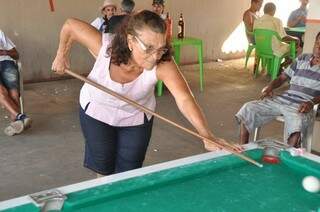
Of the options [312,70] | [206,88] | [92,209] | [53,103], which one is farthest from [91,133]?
[206,88]

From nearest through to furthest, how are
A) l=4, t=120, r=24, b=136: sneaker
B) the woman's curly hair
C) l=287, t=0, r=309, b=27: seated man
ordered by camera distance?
the woman's curly hair → l=4, t=120, r=24, b=136: sneaker → l=287, t=0, r=309, b=27: seated man

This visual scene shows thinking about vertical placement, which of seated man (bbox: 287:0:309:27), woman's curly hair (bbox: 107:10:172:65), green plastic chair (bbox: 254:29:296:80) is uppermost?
woman's curly hair (bbox: 107:10:172:65)

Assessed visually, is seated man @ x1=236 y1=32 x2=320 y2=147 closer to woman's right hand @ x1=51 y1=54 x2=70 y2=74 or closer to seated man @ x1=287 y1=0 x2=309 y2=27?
woman's right hand @ x1=51 y1=54 x2=70 y2=74

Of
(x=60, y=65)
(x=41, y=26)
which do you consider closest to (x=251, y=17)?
(x=41, y=26)

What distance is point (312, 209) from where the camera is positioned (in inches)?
64.1

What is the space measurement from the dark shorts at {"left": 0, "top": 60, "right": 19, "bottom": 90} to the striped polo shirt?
8.23 feet

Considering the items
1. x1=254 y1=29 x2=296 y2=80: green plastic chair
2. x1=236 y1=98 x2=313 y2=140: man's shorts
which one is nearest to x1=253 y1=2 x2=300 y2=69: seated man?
x1=254 y1=29 x2=296 y2=80: green plastic chair

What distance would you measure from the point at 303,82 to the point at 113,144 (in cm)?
190

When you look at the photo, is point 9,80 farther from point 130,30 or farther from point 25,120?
point 130,30

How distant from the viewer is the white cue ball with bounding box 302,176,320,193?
1718 mm

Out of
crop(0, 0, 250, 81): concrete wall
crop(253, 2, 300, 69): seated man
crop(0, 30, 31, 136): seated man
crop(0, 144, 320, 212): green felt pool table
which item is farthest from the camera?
crop(253, 2, 300, 69): seated man

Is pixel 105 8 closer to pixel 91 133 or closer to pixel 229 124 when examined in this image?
pixel 229 124

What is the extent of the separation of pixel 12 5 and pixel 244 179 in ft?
16.5

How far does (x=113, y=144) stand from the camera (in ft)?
7.88
